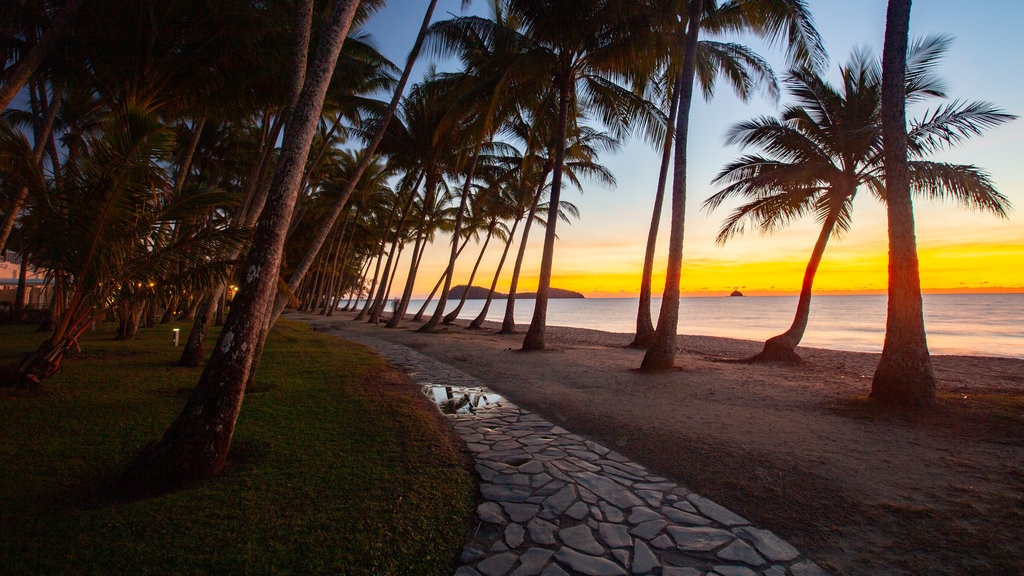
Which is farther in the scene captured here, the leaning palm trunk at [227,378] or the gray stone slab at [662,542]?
the leaning palm trunk at [227,378]

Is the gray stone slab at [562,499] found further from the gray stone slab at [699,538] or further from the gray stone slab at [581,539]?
the gray stone slab at [699,538]

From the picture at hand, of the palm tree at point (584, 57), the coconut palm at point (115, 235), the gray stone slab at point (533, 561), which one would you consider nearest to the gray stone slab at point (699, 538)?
the gray stone slab at point (533, 561)

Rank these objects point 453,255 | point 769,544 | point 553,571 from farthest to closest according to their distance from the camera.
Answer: point 453,255 < point 769,544 < point 553,571

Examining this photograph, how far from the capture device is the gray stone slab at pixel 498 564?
2.32m

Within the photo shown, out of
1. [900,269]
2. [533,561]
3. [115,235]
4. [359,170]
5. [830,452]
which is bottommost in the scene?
[533,561]

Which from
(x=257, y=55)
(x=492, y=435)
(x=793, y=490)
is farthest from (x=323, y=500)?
(x=257, y=55)

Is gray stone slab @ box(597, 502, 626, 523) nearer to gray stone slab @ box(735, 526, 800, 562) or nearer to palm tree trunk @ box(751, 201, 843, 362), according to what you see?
gray stone slab @ box(735, 526, 800, 562)

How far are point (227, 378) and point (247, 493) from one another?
2.77ft

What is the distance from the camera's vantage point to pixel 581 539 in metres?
2.69

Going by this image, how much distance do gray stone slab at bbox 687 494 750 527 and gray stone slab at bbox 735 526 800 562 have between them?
0.28 feet

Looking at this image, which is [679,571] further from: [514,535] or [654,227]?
[654,227]

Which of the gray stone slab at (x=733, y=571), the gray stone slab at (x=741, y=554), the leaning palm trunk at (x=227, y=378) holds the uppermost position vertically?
the leaning palm trunk at (x=227, y=378)

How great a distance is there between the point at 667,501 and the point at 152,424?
503cm

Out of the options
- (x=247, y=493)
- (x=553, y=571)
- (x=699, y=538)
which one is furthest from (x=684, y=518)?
(x=247, y=493)
